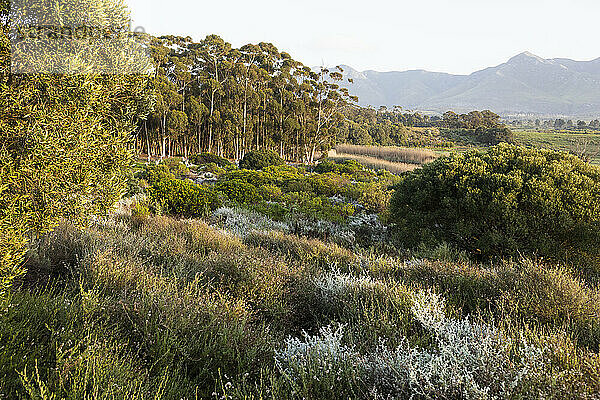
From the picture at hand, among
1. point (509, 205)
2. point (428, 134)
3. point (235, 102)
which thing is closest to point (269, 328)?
point (509, 205)

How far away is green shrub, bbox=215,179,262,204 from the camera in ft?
33.8

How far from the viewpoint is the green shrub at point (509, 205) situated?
16.0ft

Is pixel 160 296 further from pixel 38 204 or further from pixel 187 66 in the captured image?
pixel 187 66

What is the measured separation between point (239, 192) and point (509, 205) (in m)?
7.59

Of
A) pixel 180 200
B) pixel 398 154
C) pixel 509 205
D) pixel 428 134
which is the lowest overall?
pixel 180 200

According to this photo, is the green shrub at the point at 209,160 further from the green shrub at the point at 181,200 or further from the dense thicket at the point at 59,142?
the dense thicket at the point at 59,142

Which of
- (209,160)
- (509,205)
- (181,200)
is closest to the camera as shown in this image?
(509,205)

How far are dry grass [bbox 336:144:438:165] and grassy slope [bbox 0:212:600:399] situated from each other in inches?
844

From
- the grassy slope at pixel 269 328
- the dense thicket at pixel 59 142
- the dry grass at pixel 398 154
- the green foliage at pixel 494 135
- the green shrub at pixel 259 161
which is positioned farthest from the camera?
the green foliage at pixel 494 135

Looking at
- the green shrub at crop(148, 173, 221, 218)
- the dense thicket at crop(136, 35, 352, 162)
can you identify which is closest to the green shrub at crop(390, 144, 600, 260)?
the green shrub at crop(148, 173, 221, 218)

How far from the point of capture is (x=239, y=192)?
418 inches

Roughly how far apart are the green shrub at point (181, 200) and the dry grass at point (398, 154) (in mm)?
18753

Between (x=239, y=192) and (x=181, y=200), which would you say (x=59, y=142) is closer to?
(x=181, y=200)

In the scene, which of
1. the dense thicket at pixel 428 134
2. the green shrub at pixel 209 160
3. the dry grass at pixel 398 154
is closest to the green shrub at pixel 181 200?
the green shrub at pixel 209 160
